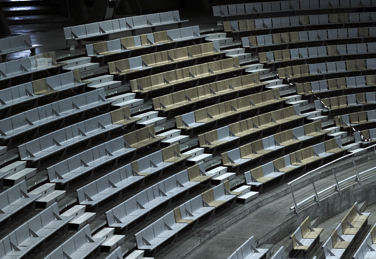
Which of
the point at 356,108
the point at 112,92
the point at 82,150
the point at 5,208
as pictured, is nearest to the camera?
A: the point at 5,208

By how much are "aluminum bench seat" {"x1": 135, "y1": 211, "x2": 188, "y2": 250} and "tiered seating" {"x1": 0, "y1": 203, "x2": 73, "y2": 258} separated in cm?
81

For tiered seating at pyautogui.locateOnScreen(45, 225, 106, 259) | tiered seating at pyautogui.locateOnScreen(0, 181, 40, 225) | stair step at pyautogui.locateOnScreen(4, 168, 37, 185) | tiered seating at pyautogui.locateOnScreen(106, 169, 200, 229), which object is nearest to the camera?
tiered seating at pyautogui.locateOnScreen(45, 225, 106, 259)

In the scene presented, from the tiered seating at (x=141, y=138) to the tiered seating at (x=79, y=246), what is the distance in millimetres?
1825

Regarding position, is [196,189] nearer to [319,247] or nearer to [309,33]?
[319,247]

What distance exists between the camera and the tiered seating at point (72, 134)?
6.98 metres

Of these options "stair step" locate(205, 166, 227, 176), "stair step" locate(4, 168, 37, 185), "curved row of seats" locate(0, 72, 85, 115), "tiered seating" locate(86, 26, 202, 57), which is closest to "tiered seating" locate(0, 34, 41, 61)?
"curved row of seats" locate(0, 72, 85, 115)

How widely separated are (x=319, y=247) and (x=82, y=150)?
10.1 ft

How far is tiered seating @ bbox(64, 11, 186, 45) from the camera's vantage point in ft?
30.6

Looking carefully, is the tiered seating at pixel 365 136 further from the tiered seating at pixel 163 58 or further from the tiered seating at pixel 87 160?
the tiered seating at pixel 87 160

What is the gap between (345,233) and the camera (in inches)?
292

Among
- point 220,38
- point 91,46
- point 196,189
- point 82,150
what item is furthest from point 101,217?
point 220,38

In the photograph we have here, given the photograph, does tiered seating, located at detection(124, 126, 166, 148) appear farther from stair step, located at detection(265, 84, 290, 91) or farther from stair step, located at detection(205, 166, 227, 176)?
stair step, located at detection(265, 84, 290, 91)

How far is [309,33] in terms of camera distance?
11.7m

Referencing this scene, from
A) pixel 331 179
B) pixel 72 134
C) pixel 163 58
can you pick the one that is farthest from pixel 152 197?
pixel 163 58
